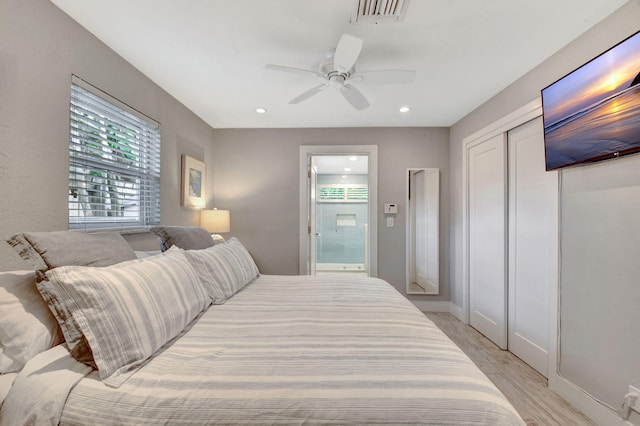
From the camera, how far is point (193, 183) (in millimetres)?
3020

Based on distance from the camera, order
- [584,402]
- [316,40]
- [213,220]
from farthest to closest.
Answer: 1. [213,220]
2. [316,40]
3. [584,402]

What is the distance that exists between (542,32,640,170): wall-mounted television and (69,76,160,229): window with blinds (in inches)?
121

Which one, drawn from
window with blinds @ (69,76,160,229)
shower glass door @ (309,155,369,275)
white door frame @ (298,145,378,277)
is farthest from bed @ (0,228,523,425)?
shower glass door @ (309,155,369,275)

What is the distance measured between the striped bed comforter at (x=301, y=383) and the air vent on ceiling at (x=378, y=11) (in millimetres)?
1668

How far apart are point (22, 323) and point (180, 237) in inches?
42.1

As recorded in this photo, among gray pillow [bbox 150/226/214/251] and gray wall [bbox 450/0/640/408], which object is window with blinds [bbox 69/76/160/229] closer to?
gray pillow [bbox 150/226/214/251]

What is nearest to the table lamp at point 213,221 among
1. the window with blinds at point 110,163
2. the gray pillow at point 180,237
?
the window with blinds at point 110,163

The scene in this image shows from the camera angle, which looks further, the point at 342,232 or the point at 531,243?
the point at 342,232

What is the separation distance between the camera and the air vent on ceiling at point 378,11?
1431 mm

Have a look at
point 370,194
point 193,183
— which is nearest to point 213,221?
point 193,183

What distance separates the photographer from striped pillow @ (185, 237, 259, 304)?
65.2 inches

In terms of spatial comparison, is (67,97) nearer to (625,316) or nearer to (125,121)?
(125,121)

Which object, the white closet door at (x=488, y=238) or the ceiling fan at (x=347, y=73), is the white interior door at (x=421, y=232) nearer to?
the white closet door at (x=488, y=238)

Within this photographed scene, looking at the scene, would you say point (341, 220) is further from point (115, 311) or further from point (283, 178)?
point (115, 311)
